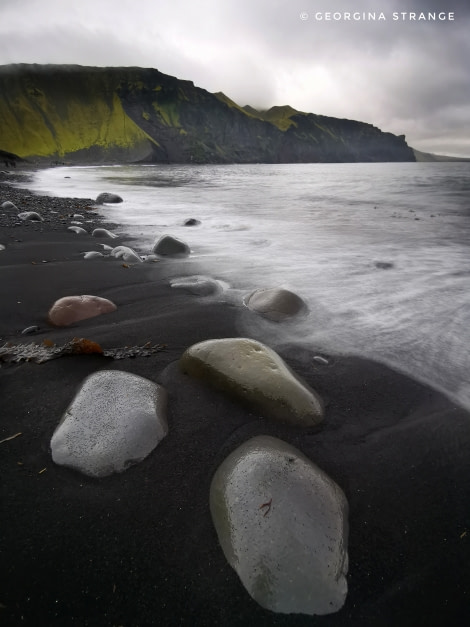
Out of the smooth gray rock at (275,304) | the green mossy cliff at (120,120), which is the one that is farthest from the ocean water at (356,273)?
the green mossy cliff at (120,120)

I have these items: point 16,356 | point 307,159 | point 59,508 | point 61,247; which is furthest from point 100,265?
point 307,159

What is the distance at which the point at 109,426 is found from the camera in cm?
156

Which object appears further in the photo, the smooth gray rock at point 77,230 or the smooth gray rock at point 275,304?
the smooth gray rock at point 77,230

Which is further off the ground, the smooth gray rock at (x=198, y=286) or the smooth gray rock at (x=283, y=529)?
the smooth gray rock at (x=283, y=529)

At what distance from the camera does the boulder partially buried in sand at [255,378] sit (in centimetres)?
177

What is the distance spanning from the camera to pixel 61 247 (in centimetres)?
480

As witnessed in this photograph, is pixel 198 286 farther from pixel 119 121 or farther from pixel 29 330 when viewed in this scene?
pixel 119 121

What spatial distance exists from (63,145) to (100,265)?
9134 centimetres

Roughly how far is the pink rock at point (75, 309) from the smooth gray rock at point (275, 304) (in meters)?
1.20

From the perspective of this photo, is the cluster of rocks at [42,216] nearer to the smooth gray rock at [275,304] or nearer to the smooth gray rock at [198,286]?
the smooth gray rock at [198,286]

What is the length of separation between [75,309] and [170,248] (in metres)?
2.42

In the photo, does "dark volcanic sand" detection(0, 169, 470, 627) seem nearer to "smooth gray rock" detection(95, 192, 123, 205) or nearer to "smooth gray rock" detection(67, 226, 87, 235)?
"smooth gray rock" detection(67, 226, 87, 235)

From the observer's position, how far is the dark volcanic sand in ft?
3.47

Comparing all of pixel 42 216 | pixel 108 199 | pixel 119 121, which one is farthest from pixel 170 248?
pixel 119 121
